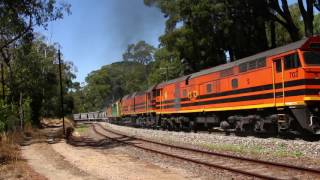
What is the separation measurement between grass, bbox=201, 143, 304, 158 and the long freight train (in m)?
2.00

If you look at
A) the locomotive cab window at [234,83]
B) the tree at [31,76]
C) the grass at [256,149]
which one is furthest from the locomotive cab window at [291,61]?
the tree at [31,76]

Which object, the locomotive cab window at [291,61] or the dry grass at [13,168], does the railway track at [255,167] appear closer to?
the locomotive cab window at [291,61]

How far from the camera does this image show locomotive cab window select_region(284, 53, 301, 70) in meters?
21.2

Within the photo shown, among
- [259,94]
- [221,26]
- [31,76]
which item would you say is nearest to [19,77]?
[31,76]

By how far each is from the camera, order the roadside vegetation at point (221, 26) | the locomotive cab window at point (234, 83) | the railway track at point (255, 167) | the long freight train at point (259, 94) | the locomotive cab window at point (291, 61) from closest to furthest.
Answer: the railway track at point (255, 167)
the long freight train at point (259, 94)
the locomotive cab window at point (291, 61)
the locomotive cab window at point (234, 83)
the roadside vegetation at point (221, 26)

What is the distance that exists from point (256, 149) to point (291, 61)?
4204 mm

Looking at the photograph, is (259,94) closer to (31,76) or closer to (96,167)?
(96,167)

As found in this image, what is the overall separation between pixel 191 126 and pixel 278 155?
17472 mm

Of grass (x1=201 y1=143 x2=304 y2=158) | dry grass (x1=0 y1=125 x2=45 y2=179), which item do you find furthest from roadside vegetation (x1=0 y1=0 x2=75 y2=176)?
grass (x1=201 y1=143 x2=304 y2=158)

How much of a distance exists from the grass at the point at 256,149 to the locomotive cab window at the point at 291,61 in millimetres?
3474

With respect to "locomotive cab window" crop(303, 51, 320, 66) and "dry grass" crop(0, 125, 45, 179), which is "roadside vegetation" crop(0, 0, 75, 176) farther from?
"locomotive cab window" crop(303, 51, 320, 66)

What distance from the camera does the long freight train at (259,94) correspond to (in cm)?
2106

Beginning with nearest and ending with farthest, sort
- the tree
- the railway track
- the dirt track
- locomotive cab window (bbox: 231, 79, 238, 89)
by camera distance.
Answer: the railway track
the dirt track
locomotive cab window (bbox: 231, 79, 238, 89)
the tree

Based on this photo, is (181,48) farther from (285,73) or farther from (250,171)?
(250,171)
